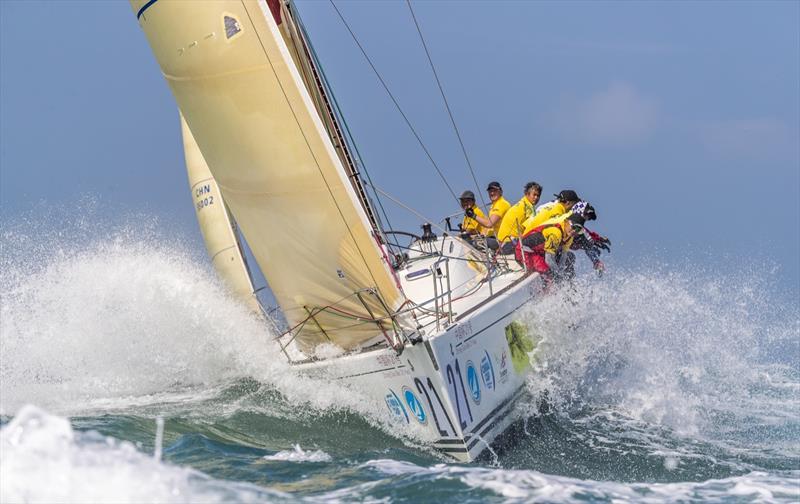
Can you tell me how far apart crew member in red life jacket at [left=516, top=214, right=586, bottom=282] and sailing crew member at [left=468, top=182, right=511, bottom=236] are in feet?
3.70

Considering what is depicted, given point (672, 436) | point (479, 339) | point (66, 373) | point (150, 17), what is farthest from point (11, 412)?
point (672, 436)

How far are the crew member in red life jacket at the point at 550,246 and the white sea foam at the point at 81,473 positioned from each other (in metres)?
5.06

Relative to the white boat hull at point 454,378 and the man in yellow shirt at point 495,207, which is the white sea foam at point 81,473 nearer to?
the white boat hull at point 454,378

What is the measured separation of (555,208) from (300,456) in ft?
13.7

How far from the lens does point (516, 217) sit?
31.5 feet

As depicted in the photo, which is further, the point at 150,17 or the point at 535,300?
the point at 535,300

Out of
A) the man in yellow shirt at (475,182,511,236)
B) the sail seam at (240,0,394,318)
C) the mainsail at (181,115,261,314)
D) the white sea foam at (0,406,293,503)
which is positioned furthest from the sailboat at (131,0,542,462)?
the mainsail at (181,115,261,314)

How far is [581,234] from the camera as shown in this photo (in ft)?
30.6

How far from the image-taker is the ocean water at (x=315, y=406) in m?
4.79

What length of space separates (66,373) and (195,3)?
459 cm

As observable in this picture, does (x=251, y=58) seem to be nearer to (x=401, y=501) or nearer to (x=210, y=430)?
(x=210, y=430)

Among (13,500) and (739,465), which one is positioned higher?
(13,500)

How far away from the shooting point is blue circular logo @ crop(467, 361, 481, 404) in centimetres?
686

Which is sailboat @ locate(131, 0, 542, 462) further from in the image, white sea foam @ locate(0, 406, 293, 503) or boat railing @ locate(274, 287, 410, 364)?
white sea foam @ locate(0, 406, 293, 503)
